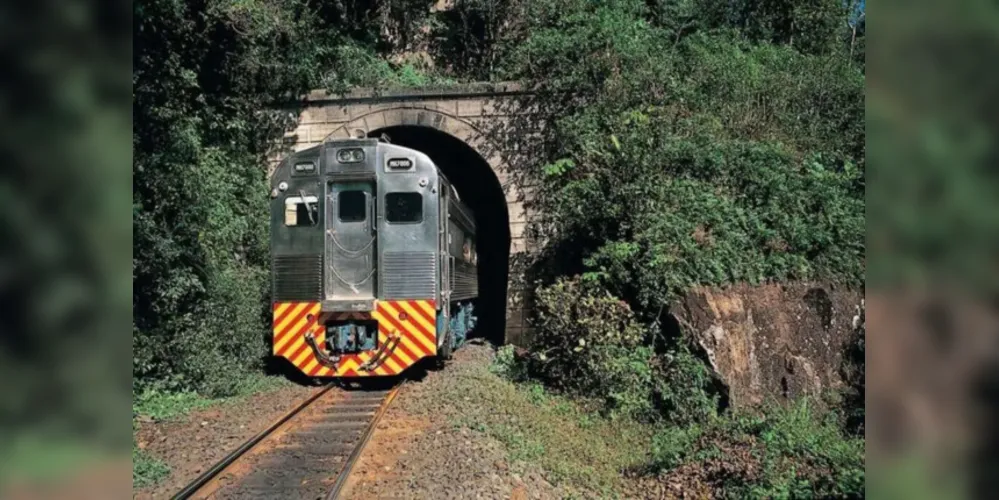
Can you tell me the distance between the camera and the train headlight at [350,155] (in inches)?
439

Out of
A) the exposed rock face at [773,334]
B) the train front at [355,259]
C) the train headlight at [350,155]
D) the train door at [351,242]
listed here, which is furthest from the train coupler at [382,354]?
the exposed rock face at [773,334]

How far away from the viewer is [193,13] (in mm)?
11656

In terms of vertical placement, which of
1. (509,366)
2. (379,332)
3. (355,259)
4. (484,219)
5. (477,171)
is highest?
(477,171)

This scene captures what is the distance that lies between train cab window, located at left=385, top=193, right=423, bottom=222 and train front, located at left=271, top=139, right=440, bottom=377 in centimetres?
2

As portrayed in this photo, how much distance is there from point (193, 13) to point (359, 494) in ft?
30.5

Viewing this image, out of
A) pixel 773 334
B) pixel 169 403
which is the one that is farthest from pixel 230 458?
pixel 773 334

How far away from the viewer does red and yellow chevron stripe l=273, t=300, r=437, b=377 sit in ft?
35.0

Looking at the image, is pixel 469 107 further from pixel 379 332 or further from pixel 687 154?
pixel 379 332

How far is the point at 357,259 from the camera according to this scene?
435 inches

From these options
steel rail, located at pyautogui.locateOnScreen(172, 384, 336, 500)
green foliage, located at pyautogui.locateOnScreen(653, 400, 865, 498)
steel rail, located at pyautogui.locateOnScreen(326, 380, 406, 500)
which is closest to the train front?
steel rail, located at pyautogui.locateOnScreen(326, 380, 406, 500)

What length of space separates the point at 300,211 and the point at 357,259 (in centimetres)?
120

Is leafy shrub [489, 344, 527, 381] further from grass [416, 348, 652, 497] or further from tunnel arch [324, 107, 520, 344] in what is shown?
tunnel arch [324, 107, 520, 344]
